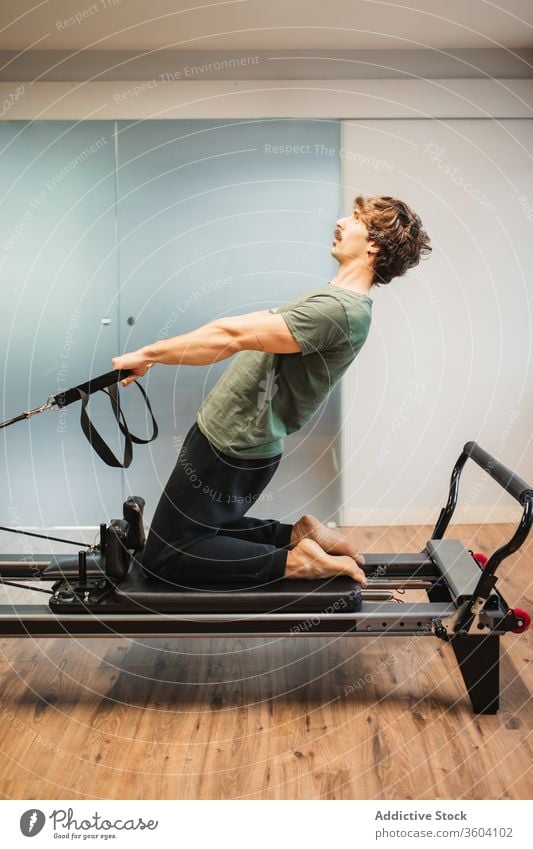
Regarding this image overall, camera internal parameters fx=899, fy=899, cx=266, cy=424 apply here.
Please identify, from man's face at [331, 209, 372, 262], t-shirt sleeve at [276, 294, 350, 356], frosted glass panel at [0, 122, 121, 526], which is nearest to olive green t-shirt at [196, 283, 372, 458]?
t-shirt sleeve at [276, 294, 350, 356]

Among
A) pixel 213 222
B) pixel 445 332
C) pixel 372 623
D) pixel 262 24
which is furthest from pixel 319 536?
pixel 262 24

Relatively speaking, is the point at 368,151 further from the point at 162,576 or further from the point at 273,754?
the point at 273,754

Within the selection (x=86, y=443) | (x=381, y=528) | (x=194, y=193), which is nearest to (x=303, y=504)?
(x=381, y=528)

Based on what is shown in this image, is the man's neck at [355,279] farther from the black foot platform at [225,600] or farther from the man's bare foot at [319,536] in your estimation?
the black foot platform at [225,600]

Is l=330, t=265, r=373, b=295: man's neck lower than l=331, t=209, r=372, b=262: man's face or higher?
lower

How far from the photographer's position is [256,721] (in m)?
2.49

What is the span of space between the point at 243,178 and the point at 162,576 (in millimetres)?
2304

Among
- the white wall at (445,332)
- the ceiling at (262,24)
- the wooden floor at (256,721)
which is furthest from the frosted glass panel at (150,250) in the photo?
the wooden floor at (256,721)

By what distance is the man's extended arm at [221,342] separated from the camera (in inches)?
90.8

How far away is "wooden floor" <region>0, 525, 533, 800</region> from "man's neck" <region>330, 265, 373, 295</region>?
1179 millimetres

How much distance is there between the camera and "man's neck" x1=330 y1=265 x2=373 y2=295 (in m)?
2.53

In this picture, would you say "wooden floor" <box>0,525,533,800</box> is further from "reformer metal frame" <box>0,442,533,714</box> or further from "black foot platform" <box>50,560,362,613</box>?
"black foot platform" <box>50,560,362,613</box>

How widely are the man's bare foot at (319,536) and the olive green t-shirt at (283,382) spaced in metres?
0.32

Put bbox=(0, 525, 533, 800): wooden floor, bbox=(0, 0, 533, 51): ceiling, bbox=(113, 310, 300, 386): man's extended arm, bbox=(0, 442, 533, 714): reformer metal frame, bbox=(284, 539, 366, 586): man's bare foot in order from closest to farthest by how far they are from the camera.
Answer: bbox=(0, 525, 533, 800): wooden floor, bbox=(113, 310, 300, 386): man's extended arm, bbox=(0, 442, 533, 714): reformer metal frame, bbox=(284, 539, 366, 586): man's bare foot, bbox=(0, 0, 533, 51): ceiling
